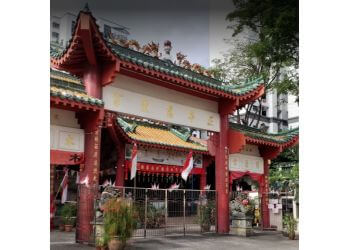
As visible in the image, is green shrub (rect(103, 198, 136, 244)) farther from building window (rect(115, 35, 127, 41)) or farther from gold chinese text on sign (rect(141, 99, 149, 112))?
building window (rect(115, 35, 127, 41))

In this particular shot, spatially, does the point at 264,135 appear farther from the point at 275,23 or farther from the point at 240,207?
the point at 275,23

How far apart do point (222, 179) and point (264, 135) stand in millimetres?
3645

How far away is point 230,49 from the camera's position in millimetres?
21766

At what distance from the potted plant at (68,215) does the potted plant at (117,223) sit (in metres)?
4.85

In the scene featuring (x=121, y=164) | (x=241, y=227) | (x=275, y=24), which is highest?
(x=275, y=24)

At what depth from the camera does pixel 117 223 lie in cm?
891

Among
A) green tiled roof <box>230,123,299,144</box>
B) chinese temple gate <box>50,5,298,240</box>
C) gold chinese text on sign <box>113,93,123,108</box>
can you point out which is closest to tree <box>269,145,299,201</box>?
green tiled roof <box>230,123,299,144</box>

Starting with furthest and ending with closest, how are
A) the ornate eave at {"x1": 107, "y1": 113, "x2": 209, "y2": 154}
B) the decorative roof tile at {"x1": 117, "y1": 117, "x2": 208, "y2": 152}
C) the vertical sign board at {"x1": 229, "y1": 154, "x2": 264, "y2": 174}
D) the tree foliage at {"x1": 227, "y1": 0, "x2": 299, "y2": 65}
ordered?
the decorative roof tile at {"x1": 117, "y1": 117, "x2": 208, "y2": 152}
the ornate eave at {"x1": 107, "y1": 113, "x2": 209, "y2": 154}
the vertical sign board at {"x1": 229, "y1": 154, "x2": 264, "y2": 174}
the tree foliage at {"x1": 227, "y1": 0, "x2": 299, "y2": 65}

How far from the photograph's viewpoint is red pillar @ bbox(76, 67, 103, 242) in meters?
9.71

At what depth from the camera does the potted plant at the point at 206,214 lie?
13555 mm

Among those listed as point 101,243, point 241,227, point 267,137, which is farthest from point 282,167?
point 101,243

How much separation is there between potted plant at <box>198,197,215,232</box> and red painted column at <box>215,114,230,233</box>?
0.35 metres

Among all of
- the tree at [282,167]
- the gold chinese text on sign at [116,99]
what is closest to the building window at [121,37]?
the gold chinese text on sign at [116,99]

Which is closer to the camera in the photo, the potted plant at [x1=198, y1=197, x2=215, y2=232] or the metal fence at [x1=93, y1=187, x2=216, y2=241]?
the metal fence at [x1=93, y1=187, x2=216, y2=241]
